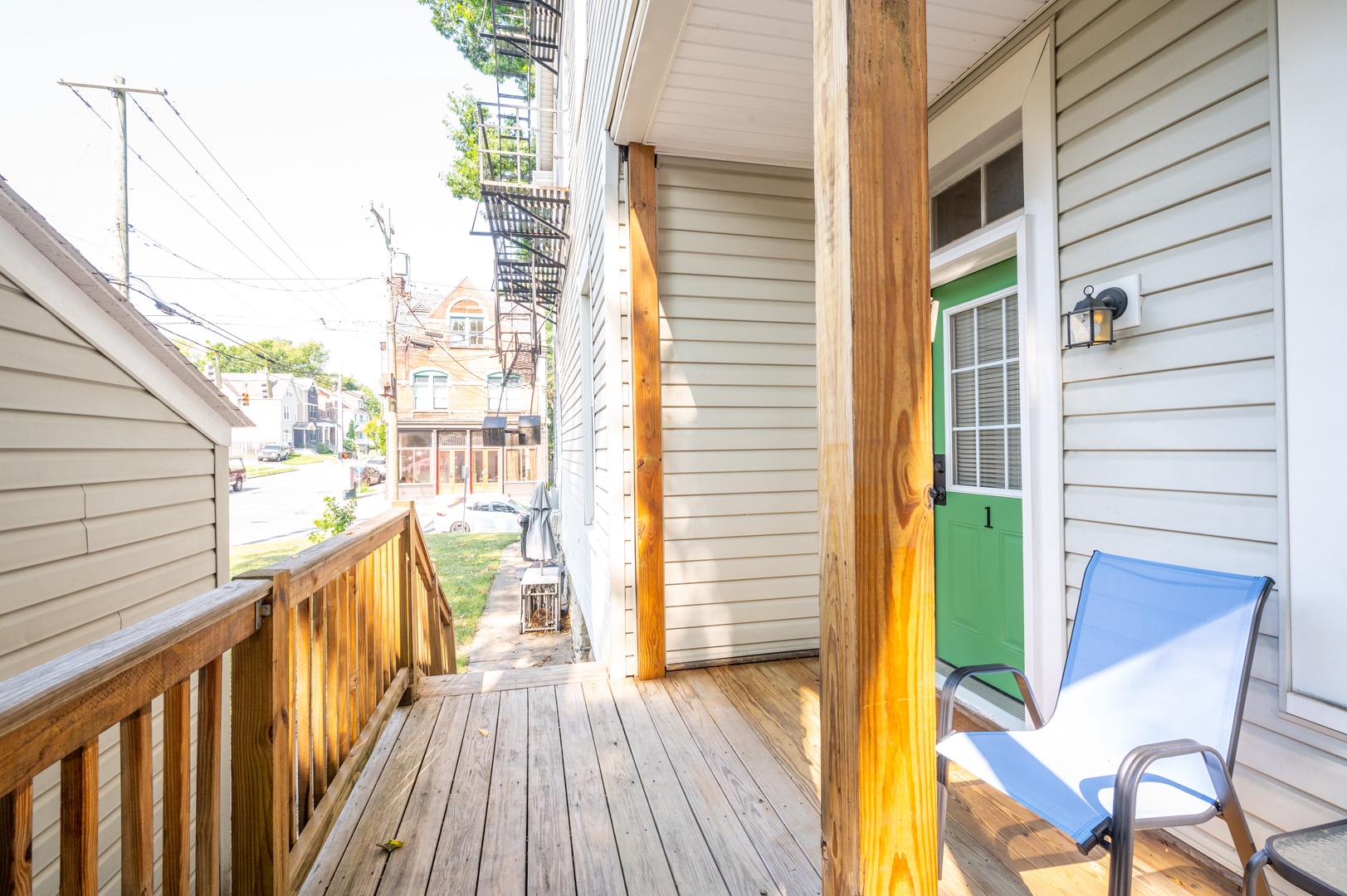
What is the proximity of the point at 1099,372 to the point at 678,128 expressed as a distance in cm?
211

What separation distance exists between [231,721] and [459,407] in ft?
68.4

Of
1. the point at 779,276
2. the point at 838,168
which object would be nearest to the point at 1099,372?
the point at 838,168

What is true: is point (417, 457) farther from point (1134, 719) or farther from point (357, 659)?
point (1134, 719)

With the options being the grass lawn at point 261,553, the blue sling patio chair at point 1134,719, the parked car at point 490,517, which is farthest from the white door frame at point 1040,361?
the parked car at point 490,517

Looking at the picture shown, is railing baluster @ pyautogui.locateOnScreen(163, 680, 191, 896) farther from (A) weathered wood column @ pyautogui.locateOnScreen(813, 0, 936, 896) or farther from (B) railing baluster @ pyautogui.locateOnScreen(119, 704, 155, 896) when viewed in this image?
(A) weathered wood column @ pyautogui.locateOnScreen(813, 0, 936, 896)

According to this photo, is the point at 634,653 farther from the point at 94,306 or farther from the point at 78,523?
the point at 94,306

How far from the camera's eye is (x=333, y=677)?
1815 mm

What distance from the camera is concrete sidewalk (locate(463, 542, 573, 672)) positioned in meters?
7.04

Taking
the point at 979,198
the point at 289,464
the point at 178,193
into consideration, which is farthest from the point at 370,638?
the point at 289,464

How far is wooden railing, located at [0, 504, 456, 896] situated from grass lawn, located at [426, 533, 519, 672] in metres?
5.01

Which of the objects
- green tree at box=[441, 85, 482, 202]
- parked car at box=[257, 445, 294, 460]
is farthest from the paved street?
green tree at box=[441, 85, 482, 202]

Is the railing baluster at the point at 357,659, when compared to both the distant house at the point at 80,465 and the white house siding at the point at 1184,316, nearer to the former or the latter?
the distant house at the point at 80,465

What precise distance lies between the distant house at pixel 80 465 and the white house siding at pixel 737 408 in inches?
98.0

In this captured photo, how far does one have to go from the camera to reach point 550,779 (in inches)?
85.9
